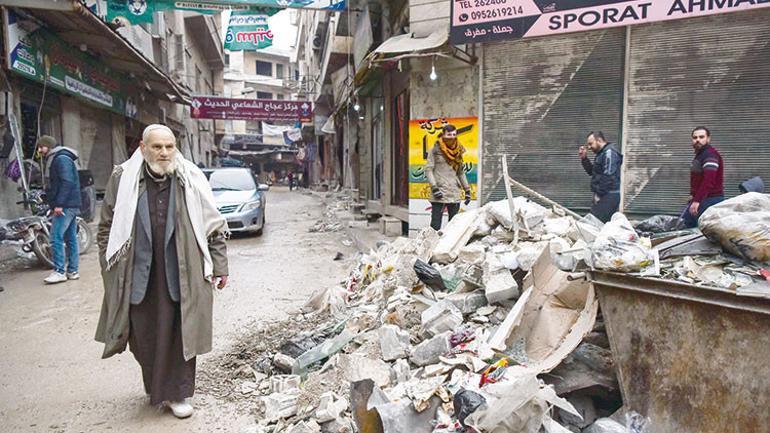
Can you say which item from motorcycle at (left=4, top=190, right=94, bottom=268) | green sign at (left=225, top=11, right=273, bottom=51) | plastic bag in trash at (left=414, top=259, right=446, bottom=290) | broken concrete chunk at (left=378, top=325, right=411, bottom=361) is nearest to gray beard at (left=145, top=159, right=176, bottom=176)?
broken concrete chunk at (left=378, top=325, right=411, bottom=361)

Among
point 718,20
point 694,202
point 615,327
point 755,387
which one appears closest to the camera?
point 755,387

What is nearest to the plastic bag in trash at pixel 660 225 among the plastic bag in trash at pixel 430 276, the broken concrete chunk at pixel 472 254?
the broken concrete chunk at pixel 472 254

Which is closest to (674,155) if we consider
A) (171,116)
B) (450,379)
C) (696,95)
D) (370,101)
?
(696,95)

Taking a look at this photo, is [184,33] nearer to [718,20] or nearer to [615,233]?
[718,20]

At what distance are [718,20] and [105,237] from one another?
24.6 feet

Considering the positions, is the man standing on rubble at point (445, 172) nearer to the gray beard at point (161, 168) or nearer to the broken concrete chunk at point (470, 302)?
the broken concrete chunk at point (470, 302)

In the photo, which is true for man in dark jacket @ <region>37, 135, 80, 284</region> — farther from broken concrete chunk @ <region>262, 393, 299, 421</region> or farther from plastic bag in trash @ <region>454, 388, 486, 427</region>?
plastic bag in trash @ <region>454, 388, 486, 427</region>

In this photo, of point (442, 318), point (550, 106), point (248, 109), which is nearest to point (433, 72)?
point (550, 106)

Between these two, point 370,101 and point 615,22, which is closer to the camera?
point 615,22

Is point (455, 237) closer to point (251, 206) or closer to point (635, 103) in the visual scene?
point (635, 103)

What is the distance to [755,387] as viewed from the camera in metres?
2.12

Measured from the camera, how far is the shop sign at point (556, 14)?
5.93 m

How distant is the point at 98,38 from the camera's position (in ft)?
34.0

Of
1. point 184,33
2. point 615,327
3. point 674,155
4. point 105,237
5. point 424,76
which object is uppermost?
point 184,33
